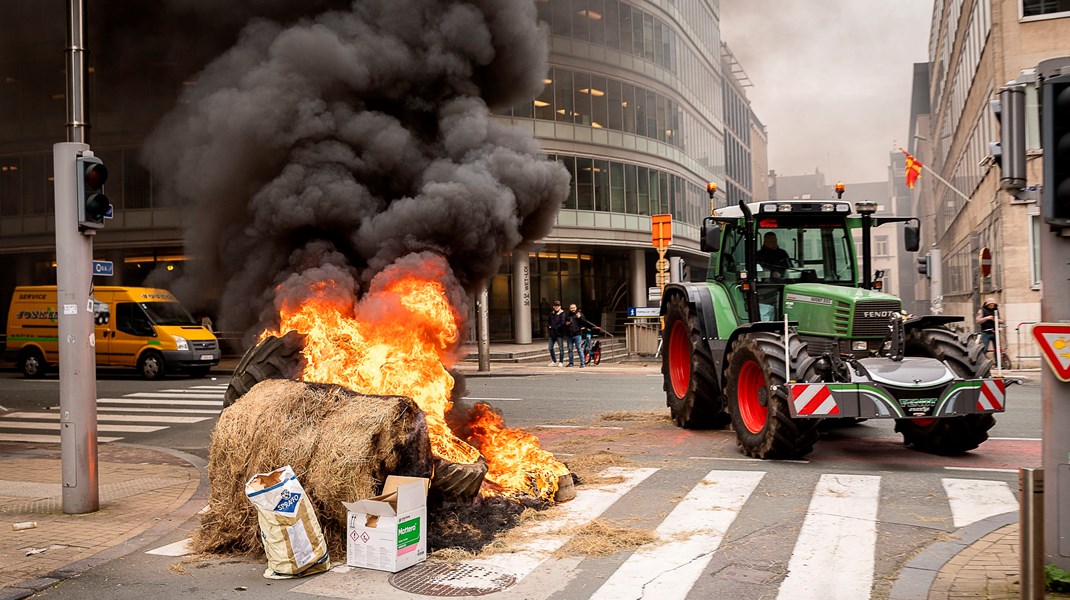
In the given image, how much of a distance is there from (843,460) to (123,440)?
31.9 ft

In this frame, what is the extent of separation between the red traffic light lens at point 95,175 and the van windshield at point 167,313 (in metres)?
15.5

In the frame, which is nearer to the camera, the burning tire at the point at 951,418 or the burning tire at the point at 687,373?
the burning tire at the point at 951,418

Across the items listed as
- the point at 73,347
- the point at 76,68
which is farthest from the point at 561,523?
the point at 76,68

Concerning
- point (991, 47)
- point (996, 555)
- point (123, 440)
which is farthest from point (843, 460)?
point (991, 47)

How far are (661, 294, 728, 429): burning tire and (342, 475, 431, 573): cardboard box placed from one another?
564 cm

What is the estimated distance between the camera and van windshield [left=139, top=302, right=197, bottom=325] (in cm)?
2139

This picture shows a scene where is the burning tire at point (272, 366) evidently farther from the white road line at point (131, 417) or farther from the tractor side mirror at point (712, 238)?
the white road line at point (131, 417)

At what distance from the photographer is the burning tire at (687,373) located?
33.6ft

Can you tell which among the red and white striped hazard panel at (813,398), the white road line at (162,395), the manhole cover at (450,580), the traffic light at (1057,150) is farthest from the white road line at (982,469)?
the white road line at (162,395)

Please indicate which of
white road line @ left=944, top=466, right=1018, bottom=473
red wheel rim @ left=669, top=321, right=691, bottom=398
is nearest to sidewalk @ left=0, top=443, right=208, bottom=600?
red wheel rim @ left=669, top=321, right=691, bottom=398

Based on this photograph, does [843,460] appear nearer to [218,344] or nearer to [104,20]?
[104,20]

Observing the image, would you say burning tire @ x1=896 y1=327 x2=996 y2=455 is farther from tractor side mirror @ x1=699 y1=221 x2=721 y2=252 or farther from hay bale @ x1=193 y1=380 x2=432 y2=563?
hay bale @ x1=193 y1=380 x2=432 y2=563

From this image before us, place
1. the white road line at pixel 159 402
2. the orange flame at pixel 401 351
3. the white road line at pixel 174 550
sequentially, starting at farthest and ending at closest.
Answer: the white road line at pixel 159 402 → the orange flame at pixel 401 351 → the white road line at pixel 174 550

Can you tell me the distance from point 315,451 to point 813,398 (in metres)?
4.67
